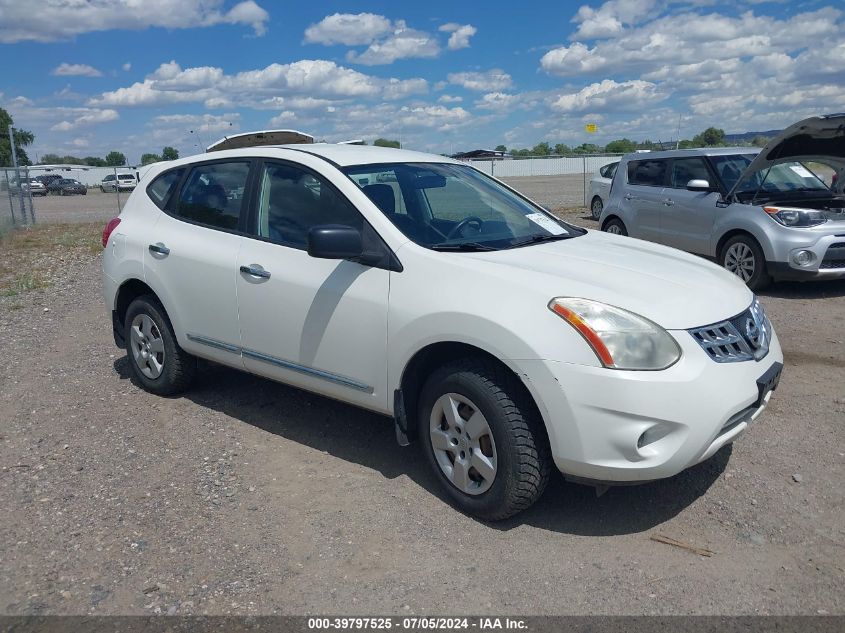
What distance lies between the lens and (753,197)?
9.25 meters

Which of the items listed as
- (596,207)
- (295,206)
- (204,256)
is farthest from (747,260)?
(596,207)

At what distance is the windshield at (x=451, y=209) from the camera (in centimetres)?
413

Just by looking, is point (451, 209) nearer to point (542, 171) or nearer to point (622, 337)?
point (622, 337)

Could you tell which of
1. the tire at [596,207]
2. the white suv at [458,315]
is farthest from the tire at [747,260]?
the tire at [596,207]

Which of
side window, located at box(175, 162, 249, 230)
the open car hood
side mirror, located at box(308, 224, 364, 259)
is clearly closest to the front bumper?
side mirror, located at box(308, 224, 364, 259)

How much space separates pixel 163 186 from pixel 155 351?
1.23 meters

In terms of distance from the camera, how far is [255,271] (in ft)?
14.9

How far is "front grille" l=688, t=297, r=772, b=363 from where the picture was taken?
11.0 ft

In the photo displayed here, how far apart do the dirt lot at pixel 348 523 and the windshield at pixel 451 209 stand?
137cm

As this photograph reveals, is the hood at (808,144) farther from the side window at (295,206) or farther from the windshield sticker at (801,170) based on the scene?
the side window at (295,206)

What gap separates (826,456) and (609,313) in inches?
77.6

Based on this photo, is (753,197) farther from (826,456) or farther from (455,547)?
(455,547)

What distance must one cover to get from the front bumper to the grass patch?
9.49m

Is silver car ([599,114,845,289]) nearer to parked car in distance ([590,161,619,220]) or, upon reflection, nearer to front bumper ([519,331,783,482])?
front bumper ([519,331,783,482])
